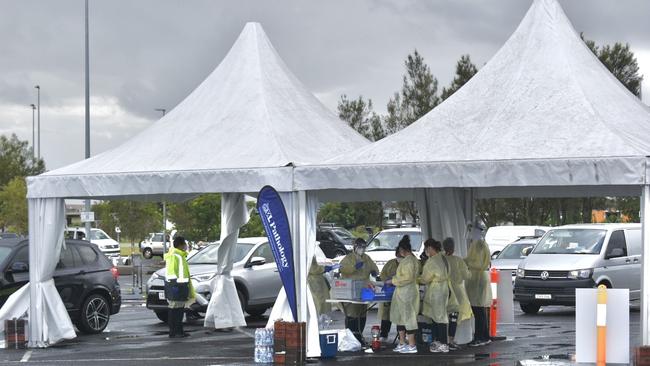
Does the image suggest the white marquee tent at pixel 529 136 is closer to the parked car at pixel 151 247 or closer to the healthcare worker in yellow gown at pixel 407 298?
the healthcare worker in yellow gown at pixel 407 298

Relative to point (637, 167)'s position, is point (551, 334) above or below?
below

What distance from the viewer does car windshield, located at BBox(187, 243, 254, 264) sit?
23.0m

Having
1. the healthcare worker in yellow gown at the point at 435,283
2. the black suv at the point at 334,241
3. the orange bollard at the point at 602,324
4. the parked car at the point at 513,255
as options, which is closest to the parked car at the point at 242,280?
the healthcare worker in yellow gown at the point at 435,283

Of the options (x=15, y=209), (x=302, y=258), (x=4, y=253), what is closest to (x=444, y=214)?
(x=302, y=258)

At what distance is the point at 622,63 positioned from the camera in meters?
46.8

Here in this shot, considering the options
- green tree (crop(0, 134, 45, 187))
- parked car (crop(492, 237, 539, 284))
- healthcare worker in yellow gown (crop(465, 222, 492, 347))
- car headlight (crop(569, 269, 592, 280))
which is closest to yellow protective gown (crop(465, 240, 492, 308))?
healthcare worker in yellow gown (crop(465, 222, 492, 347))

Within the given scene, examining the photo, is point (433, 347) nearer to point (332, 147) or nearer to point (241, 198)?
point (332, 147)

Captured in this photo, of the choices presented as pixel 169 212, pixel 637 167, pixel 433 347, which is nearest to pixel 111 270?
pixel 433 347

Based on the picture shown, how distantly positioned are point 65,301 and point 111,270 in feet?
4.50

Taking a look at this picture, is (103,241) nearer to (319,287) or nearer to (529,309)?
(529,309)

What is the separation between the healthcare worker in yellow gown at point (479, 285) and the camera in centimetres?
1725

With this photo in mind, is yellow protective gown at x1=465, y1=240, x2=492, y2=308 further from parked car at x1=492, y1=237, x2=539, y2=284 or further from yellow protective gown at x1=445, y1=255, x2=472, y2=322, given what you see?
parked car at x1=492, y1=237, x2=539, y2=284

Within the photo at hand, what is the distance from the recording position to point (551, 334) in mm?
19141

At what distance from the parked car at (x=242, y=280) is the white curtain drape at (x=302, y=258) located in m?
6.22
